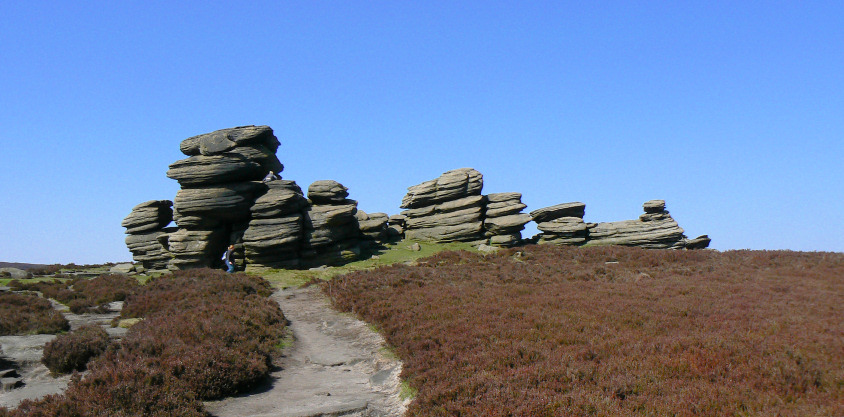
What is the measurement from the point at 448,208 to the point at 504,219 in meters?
5.96

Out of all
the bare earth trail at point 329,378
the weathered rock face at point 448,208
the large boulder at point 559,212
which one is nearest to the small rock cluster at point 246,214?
the weathered rock face at point 448,208

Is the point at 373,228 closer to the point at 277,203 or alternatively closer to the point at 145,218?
the point at 277,203

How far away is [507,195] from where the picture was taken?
54156mm

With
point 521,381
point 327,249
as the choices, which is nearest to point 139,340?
point 521,381

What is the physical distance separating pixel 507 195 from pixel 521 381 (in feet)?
136

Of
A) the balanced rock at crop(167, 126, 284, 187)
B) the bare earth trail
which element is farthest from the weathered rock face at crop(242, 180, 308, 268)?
the bare earth trail

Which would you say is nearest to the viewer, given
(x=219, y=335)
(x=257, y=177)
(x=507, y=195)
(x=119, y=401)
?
(x=119, y=401)

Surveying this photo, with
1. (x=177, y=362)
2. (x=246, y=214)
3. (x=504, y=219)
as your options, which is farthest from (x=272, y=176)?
(x=177, y=362)

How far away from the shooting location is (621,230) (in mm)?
Result: 50844

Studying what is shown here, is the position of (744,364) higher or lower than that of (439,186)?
lower

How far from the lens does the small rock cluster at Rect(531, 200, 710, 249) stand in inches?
1949

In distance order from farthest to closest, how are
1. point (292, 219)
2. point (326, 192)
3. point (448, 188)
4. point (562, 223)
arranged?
point (448, 188) → point (562, 223) → point (326, 192) → point (292, 219)

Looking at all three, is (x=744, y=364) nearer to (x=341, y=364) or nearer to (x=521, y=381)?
(x=521, y=381)

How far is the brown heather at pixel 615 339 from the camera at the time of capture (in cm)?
1234
